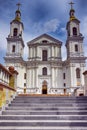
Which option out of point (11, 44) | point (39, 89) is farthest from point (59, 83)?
point (11, 44)

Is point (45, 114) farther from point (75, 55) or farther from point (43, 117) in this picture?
point (75, 55)

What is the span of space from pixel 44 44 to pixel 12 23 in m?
9.63

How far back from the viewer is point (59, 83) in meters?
33.8

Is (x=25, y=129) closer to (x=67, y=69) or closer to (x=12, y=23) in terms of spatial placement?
(x=67, y=69)

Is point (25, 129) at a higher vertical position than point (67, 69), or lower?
lower

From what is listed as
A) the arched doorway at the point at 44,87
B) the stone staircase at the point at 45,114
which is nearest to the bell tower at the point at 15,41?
the arched doorway at the point at 44,87

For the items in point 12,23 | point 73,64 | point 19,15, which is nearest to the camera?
point 73,64

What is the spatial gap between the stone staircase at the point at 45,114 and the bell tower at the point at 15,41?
2551 centimetres

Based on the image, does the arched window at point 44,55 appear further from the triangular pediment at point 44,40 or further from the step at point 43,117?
the step at point 43,117

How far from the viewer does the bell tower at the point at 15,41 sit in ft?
113

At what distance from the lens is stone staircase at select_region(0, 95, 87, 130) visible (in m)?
6.27

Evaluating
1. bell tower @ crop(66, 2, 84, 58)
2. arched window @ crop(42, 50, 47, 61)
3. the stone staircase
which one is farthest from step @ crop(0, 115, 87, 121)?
arched window @ crop(42, 50, 47, 61)

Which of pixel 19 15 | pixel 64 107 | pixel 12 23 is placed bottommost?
pixel 64 107

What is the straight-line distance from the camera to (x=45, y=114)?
294 inches
